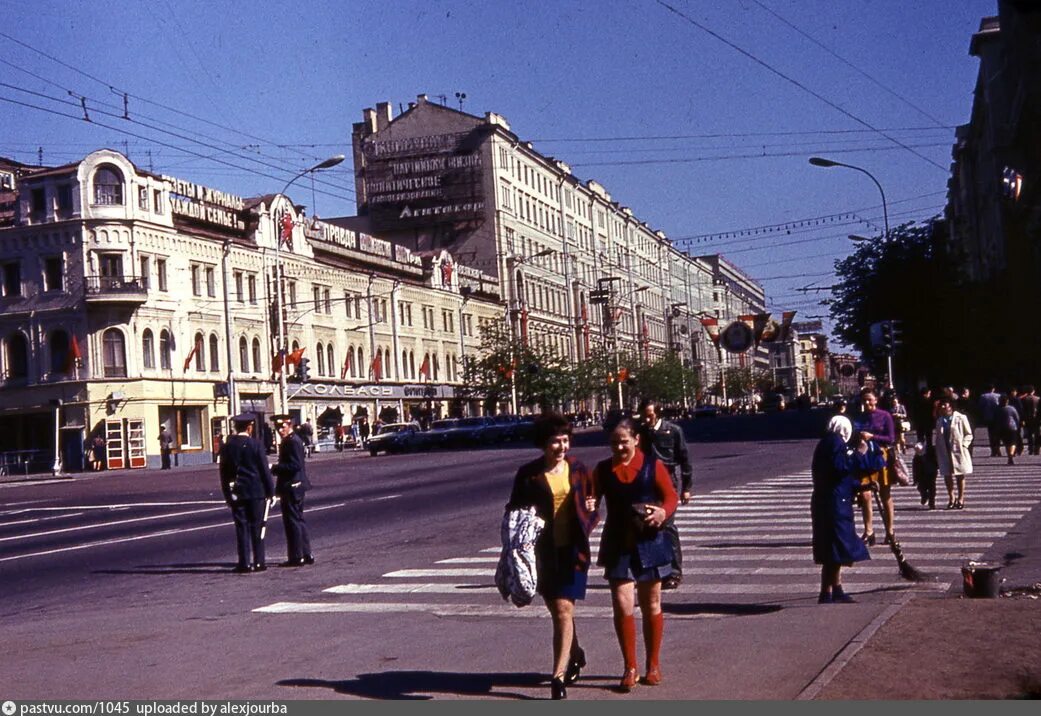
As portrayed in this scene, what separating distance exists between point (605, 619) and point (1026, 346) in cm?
4507

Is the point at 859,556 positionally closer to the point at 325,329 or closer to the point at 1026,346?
the point at 1026,346

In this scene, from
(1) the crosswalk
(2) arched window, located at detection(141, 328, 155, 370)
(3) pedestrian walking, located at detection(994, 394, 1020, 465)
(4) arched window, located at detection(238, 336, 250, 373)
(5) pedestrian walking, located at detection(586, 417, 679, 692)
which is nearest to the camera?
(5) pedestrian walking, located at detection(586, 417, 679, 692)

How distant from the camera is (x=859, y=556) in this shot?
10992 mm

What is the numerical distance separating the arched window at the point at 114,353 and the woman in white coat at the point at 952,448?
44.3 metres

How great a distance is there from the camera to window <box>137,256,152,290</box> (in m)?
58.6

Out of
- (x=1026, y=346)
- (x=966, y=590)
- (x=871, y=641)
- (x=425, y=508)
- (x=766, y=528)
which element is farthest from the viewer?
(x=1026, y=346)

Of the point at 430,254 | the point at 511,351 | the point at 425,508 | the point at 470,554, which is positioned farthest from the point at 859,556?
the point at 430,254

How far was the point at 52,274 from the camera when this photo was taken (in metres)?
59.0

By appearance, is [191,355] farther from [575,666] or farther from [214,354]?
[575,666]

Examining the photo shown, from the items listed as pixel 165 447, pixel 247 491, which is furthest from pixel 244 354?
pixel 247 491

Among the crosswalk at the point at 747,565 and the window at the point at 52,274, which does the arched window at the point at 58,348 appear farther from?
the crosswalk at the point at 747,565

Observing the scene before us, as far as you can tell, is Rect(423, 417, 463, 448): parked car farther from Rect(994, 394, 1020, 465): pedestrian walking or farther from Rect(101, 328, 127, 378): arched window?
Rect(994, 394, 1020, 465): pedestrian walking

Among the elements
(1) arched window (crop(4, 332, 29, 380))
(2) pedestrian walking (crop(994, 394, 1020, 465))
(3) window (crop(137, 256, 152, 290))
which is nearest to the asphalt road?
(2) pedestrian walking (crop(994, 394, 1020, 465))

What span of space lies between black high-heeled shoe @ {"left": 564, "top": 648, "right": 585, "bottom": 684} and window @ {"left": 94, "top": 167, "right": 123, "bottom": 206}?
53.6 m
